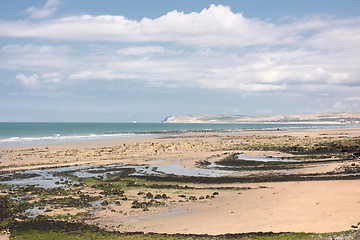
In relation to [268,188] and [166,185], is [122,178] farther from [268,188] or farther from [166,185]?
[268,188]

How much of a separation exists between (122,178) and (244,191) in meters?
11.4

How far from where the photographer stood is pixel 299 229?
13.9 m

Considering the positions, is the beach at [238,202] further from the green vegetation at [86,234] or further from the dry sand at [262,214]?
the green vegetation at [86,234]

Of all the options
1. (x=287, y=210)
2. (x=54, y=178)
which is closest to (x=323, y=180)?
(x=287, y=210)

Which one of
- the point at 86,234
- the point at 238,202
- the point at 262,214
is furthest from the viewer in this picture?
the point at 238,202

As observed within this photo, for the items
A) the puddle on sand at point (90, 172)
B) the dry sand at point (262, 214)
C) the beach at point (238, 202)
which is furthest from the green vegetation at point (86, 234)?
the puddle on sand at point (90, 172)

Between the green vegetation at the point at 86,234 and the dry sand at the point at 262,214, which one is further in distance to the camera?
the dry sand at the point at 262,214

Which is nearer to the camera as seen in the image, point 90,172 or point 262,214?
point 262,214

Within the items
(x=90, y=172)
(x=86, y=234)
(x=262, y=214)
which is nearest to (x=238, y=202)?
(x=262, y=214)

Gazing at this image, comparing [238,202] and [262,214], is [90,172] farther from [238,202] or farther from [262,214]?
[262,214]

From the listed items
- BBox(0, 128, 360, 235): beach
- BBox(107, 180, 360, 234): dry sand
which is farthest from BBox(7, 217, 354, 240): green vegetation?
BBox(107, 180, 360, 234): dry sand

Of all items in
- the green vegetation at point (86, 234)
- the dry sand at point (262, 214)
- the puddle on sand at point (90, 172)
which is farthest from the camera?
the puddle on sand at point (90, 172)

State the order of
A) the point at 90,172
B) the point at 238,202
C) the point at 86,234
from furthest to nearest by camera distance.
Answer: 1. the point at 90,172
2. the point at 238,202
3. the point at 86,234

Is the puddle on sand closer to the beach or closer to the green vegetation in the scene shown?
the beach
